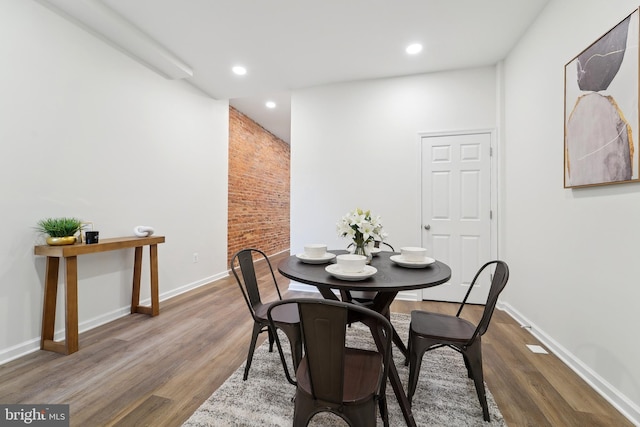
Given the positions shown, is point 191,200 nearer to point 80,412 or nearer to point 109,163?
point 109,163

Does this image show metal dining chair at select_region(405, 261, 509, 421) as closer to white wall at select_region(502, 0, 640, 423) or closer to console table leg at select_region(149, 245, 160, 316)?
white wall at select_region(502, 0, 640, 423)

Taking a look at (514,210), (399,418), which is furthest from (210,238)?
(514,210)

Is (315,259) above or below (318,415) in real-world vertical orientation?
above

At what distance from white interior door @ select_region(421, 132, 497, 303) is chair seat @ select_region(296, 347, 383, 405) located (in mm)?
2414

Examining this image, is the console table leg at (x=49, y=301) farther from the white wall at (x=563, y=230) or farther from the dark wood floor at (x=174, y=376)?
the white wall at (x=563, y=230)

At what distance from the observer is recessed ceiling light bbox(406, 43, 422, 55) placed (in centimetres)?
289

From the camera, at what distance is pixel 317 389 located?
104 centimetres

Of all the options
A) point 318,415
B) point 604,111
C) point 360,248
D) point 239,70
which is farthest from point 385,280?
point 239,70

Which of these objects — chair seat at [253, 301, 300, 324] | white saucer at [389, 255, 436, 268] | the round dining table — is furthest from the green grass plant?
white saucer at [389, 255, 436, 268]

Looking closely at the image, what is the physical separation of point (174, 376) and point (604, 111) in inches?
125

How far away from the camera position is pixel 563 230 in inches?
82.2

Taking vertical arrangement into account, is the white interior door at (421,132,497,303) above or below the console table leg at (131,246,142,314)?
above

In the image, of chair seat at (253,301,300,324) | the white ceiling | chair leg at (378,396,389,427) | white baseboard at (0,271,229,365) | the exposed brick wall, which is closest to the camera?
chair leg at (378,396,389,427)

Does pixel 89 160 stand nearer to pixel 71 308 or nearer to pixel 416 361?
pixel 71 308
